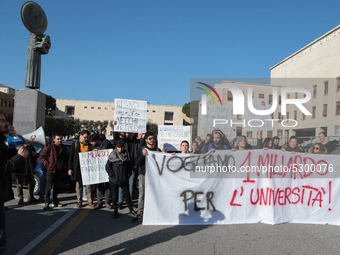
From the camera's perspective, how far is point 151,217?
4723 millimetres

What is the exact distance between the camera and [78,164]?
6148 mm

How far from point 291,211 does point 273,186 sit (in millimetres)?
559

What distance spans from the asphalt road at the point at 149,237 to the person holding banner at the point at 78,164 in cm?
82

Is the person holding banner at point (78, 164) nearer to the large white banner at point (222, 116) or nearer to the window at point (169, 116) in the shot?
the large white banner at point (222, 116)

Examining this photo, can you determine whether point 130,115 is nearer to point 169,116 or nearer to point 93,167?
point 93,167

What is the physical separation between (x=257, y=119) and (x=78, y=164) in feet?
13.8

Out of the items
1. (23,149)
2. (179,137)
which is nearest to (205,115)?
(179,137)

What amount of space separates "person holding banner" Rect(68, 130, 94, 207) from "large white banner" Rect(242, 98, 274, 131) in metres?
3.69

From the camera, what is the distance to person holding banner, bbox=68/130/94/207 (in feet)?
19.9

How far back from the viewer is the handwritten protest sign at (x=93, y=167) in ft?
19.7

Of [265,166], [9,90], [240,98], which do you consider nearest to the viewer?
[265,166]

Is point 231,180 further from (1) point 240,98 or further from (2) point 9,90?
(2) point 9,90

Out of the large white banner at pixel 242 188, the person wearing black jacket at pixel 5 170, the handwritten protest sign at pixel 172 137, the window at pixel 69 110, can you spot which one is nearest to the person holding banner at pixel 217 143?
the large white banner at pixel 242 188

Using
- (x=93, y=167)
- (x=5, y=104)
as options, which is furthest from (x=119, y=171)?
(x=5, y=104)
